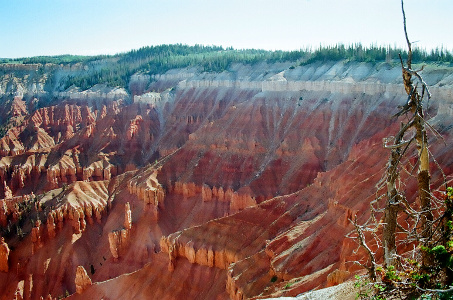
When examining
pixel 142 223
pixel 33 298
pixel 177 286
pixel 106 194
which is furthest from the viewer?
pixel 106 194

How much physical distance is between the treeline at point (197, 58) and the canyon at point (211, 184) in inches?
145

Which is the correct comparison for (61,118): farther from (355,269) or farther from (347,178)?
(355,269)

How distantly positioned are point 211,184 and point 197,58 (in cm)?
8020

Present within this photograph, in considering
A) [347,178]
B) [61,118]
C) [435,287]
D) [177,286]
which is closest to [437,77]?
[347,178]

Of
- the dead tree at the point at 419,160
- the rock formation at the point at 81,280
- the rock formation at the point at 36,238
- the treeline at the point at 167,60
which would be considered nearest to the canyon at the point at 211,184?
the rock formation at the point at 81,280

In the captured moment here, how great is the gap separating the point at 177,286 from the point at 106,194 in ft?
111

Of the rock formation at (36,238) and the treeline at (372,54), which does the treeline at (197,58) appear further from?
the rock formation at (36,238)

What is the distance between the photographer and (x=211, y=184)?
63156 millimetres

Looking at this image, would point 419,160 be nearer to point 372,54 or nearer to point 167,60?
point 372,54

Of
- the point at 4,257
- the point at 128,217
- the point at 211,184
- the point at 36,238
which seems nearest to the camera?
the point at 4,257

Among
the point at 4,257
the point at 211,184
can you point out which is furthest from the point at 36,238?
the point at 211,184

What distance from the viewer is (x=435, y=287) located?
9.12 metres

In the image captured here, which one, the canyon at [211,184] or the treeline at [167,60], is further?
the treeline at [167,60]

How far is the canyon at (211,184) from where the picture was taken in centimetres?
3484
